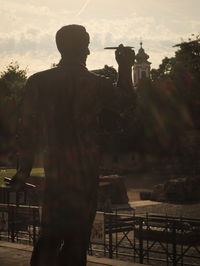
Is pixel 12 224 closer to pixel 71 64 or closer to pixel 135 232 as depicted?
pixel 135 232

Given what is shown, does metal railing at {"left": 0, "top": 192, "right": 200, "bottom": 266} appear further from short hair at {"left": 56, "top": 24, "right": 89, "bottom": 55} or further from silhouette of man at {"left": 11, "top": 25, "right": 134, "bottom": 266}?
short hair at {"left": 56, "top": 24, "right": 89, "bottom": 55}

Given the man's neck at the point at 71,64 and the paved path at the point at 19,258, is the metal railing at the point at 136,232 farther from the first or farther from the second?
the man's neck at the point at 71,64

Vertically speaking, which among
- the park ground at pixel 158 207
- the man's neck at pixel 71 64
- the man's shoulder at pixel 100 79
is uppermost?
the man's neck at pixel 71 64

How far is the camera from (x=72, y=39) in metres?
4.21

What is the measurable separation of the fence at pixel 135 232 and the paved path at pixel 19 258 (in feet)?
1.49

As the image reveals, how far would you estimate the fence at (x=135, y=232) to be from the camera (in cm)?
928

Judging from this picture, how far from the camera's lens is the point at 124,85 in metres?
4.41

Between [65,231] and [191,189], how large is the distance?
26.0 metres

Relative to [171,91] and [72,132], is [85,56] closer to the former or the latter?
Result: [72,132]

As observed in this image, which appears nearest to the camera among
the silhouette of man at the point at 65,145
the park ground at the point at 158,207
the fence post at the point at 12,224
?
the silhouette of man at the point at 65,145

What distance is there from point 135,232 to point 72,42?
707 centimetres

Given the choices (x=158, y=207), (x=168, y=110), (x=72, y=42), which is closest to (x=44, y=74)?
(x=72, y=42)

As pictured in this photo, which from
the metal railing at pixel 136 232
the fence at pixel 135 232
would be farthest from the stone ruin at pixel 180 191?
the fence at pixel 135 232

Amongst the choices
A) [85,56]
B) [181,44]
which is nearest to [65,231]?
[85,56]
